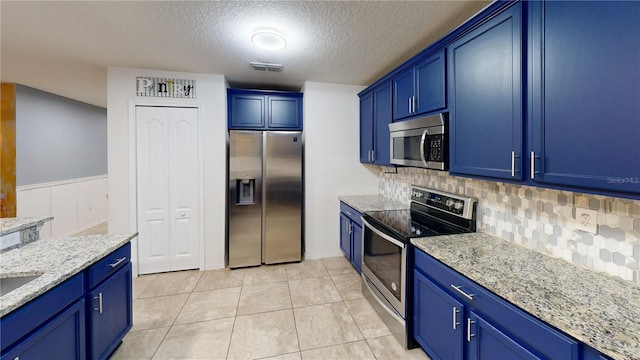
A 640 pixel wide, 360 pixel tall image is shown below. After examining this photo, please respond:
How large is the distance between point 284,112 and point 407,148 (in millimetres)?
1825

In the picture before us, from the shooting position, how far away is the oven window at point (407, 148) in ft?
7.23

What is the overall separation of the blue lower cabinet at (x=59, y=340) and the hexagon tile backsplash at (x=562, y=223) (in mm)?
2654

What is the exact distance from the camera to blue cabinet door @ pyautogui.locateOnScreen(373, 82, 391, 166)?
2791mm

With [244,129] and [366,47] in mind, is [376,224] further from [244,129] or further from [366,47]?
[244,129]

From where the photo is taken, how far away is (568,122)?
1132mm

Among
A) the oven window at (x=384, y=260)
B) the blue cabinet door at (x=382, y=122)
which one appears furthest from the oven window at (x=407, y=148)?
the oven window at (x=384, y=260)

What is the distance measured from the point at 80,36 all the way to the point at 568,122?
3.50 m

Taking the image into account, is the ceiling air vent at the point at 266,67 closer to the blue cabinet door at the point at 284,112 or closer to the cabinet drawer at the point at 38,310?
the blue cabinet door at the point at 284,112

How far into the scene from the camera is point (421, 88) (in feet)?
7.14

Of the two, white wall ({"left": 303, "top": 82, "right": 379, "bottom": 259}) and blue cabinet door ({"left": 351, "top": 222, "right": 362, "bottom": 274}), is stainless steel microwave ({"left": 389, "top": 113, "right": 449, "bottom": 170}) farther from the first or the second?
white wall ({"left": 303, "top": 82, "right": 379, "bottom": 259})

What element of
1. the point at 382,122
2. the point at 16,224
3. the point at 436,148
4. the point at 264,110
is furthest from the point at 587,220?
the point at 16,224

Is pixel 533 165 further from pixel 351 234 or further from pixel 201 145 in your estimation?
pixel 201 145

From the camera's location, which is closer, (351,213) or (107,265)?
(107,265)

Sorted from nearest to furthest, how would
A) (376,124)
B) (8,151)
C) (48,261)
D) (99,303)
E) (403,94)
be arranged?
(48,261) → (99,303) → (403,94) → (376,124) → (8,151)
